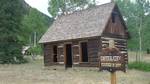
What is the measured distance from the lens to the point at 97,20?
85.1ft

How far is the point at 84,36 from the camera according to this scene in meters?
25.3

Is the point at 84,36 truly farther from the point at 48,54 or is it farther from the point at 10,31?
the point at 10,31

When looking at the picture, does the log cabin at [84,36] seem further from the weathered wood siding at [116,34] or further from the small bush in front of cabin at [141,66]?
the small bush in front of cabin at [141,66]

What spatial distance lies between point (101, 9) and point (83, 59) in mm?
4579

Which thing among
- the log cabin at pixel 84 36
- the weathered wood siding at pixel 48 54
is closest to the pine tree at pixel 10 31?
the weathered wood siding at pixel 48 54

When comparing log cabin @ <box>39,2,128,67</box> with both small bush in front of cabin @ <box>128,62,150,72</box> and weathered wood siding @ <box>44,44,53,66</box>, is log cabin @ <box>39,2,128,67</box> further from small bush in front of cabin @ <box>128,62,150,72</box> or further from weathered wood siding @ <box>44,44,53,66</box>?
small bush in front of cabin @ <box>128,62,150,72</box>

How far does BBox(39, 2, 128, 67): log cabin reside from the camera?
25062 millimetres

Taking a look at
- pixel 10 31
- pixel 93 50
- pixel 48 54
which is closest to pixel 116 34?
pixel 93 50

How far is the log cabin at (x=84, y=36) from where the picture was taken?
25062 mm

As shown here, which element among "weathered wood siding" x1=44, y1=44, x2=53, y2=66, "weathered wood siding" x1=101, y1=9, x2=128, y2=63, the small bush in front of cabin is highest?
"weathered wood siding" x1=101, y1=9, x2=128, y2=63

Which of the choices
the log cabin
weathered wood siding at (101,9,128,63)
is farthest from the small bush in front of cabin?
weathered wood siding at (101,9,128,63)

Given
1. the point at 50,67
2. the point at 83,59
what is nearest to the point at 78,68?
the point at 83,59

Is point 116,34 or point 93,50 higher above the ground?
point 116,34

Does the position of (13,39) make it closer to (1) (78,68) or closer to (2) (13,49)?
(2) (13,49)
